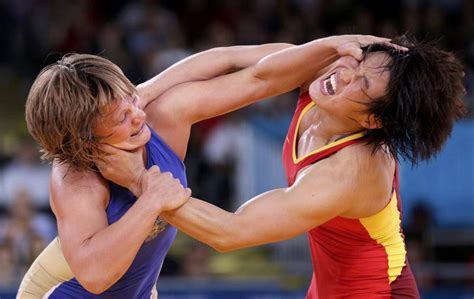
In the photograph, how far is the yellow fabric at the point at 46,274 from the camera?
3.76 metres

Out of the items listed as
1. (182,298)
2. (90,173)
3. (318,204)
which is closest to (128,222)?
(90,173)

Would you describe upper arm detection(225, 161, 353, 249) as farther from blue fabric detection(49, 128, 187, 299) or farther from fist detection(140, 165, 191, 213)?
blue fabric detection(49, 128, 187, 299)

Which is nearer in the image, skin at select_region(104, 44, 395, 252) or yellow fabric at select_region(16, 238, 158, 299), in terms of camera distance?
skin at select_region(104, 44, 395, 252)

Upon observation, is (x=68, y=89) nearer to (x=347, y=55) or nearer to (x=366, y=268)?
(x=347, y=55)

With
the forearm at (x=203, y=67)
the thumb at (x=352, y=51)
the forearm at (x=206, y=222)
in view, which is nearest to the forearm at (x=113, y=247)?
the forearm at (x=206, y=222)

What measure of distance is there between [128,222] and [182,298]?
140 inches

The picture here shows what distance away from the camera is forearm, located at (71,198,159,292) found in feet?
10.7

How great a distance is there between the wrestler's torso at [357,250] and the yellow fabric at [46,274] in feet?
3.04

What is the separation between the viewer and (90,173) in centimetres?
348

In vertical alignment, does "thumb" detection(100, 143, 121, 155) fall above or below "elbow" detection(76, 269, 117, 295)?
above

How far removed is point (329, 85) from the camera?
3580 mm

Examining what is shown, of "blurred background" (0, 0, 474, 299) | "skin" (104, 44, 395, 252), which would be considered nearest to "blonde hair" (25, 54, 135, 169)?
"skin" (104, 44, 395, 252)

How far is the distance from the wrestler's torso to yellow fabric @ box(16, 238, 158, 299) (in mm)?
928

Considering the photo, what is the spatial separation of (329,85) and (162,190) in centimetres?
73
